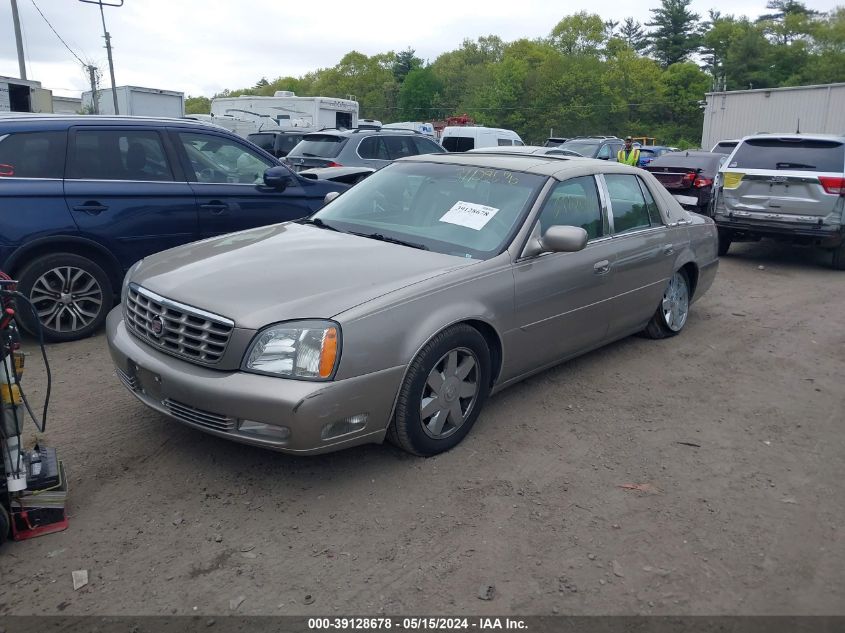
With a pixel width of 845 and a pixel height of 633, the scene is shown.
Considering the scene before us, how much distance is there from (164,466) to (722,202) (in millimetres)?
8907

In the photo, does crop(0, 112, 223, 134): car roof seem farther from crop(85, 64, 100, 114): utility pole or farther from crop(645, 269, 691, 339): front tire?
crop(85, 64, 100, 114): utility pole

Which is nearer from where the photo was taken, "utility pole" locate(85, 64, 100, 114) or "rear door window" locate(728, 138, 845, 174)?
"rear door window" locate(728, 138, 845, 174)

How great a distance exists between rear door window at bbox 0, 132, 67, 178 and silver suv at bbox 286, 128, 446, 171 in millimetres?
6237

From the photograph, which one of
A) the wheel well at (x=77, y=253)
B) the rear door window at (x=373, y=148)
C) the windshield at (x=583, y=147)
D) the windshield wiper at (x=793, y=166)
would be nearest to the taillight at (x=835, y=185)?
the windshield wiper at (x=793, y=166)

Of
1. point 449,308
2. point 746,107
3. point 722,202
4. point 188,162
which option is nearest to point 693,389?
point 449,308

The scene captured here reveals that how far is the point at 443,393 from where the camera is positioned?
3.96m

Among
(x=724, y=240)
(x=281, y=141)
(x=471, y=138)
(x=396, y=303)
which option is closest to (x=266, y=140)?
(x=281, y=141)

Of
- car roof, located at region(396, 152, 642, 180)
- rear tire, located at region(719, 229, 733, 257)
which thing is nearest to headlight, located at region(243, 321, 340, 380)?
car roof, located at region(396, 152, 642, 180)

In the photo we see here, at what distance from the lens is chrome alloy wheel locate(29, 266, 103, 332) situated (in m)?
5.70

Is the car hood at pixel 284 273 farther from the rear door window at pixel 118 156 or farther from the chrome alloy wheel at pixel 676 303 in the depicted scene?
the chrome alloy wheel at pixel 676 303

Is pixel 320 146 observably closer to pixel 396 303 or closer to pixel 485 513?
pixel 396 303

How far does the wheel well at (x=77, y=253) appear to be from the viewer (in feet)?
18.3

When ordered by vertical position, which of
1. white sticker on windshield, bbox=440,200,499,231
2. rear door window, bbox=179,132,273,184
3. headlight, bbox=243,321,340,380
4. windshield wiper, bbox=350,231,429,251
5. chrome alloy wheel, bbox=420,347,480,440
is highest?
rear door window, bbox=179,132,273,184

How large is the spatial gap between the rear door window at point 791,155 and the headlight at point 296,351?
8539mm
